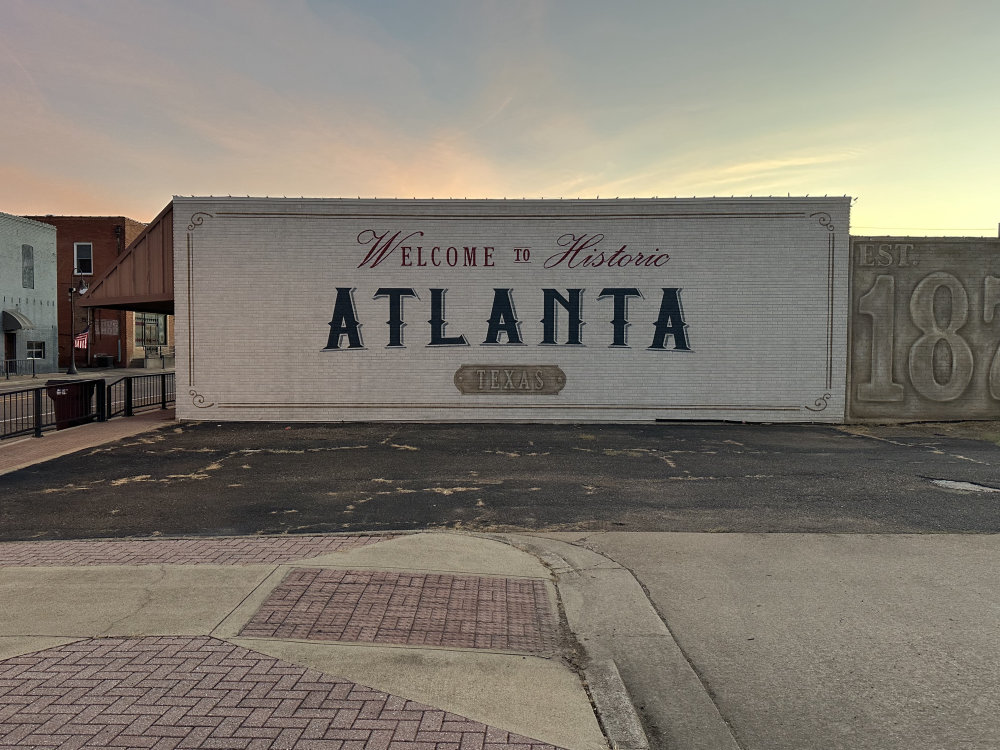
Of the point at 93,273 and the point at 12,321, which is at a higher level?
the point at 93,273

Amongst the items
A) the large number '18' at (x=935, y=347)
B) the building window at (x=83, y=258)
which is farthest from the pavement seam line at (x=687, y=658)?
the building window at (x=83, y=258)

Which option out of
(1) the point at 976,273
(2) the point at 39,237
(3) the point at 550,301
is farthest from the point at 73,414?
(2) the point at 39,237

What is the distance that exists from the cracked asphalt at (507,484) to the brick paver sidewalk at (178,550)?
45 centimetres

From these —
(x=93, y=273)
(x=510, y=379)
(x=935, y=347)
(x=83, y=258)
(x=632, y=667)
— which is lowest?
(x=632, y=667)

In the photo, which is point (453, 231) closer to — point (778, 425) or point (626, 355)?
point (626, 355)

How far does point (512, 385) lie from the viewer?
17.7 metres

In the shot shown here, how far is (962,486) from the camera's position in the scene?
32.1ft

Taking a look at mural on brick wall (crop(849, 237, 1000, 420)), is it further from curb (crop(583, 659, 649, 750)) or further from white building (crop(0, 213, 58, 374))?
white building (crop(0, 213, 58, 374))

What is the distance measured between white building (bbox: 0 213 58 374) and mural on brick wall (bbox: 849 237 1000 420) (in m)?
41.2

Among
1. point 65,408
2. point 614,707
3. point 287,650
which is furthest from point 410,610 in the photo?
point 65,408

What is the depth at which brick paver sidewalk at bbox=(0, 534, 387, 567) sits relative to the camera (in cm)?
633

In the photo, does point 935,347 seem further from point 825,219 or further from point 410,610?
point 410,610

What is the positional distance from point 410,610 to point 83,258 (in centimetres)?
5260

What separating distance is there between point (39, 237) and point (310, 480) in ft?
133
